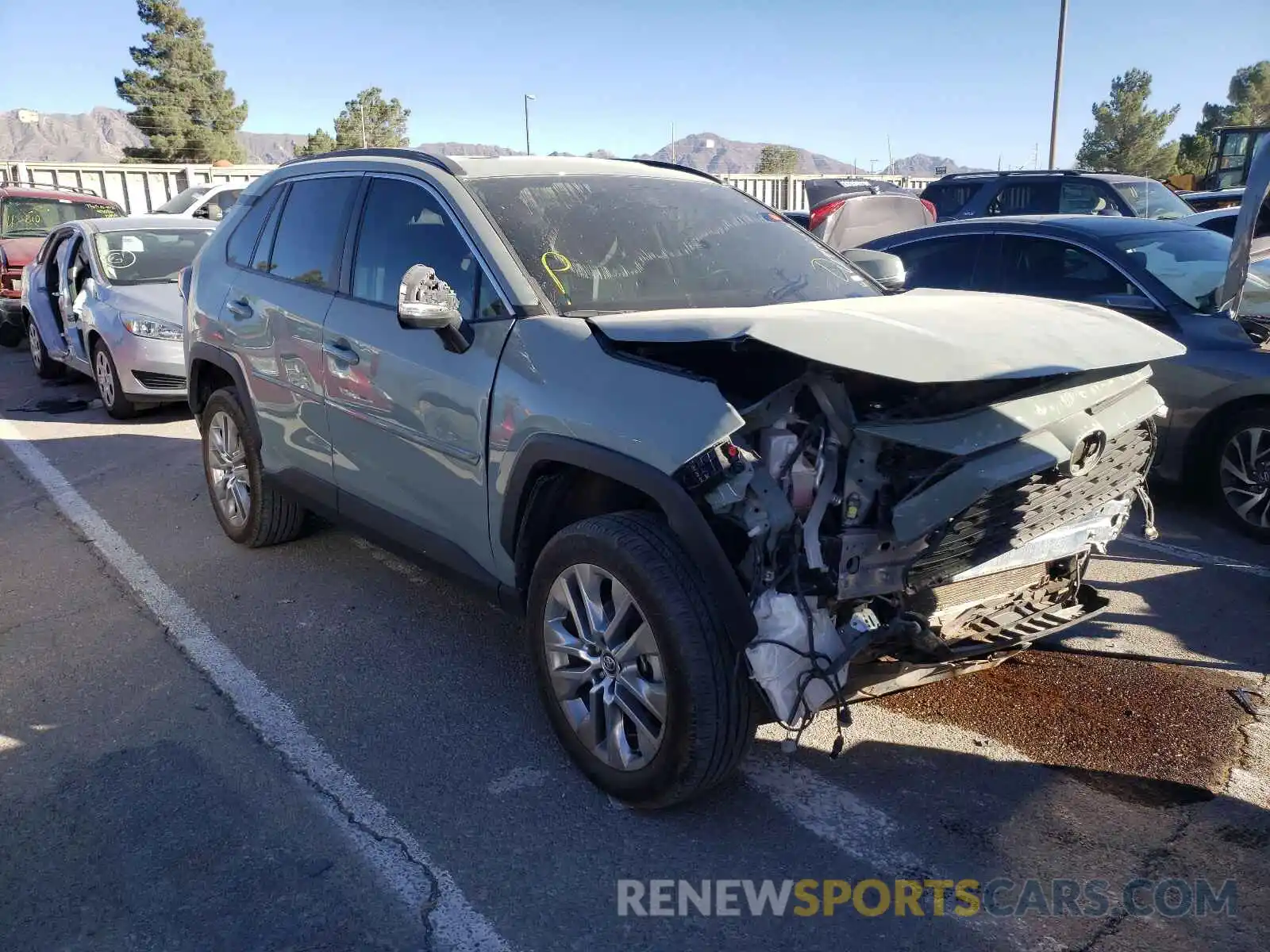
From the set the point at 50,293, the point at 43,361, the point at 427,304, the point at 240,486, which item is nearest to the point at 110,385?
the point at 50,293

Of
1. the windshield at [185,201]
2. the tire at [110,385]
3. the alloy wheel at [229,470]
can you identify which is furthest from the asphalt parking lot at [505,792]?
the windshield at [185,201]

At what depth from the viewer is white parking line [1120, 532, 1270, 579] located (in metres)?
4.96

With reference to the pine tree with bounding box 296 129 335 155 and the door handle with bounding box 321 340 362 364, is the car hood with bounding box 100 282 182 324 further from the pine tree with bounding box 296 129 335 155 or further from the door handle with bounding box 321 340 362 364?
the pine tree with bounding box 296 129 335 155

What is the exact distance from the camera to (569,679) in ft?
10.8

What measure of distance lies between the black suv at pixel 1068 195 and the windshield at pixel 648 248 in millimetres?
8237

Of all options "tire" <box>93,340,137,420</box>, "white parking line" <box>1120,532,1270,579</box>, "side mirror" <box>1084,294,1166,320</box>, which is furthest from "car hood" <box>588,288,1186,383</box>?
"tire" <box>93,340,137,420</box>

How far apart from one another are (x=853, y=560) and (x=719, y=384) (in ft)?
2.25

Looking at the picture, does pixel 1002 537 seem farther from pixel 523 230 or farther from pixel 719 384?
pixel 523 230

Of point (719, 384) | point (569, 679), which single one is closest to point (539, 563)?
point (569, 679)

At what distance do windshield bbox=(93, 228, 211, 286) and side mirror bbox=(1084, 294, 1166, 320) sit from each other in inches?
305

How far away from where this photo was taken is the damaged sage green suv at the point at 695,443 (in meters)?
2.78

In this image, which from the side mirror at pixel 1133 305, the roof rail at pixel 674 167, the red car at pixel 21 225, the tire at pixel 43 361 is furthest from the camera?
the red car at pixel 21 225

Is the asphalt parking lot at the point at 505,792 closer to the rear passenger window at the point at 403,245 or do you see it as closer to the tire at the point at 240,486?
the tire at the point at 240,486

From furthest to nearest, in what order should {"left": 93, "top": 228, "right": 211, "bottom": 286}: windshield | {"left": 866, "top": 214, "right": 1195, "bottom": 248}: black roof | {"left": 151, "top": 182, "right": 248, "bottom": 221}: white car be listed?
{"left": 151, "top": 182, "right": 248, "bottom": 221}: white car
{"left": 93, "top": 228, "right": 211, "bottom": 286}: windshield
{"left": 866, "top": 214, "right": 1195, "bottom": 248}: black roof
